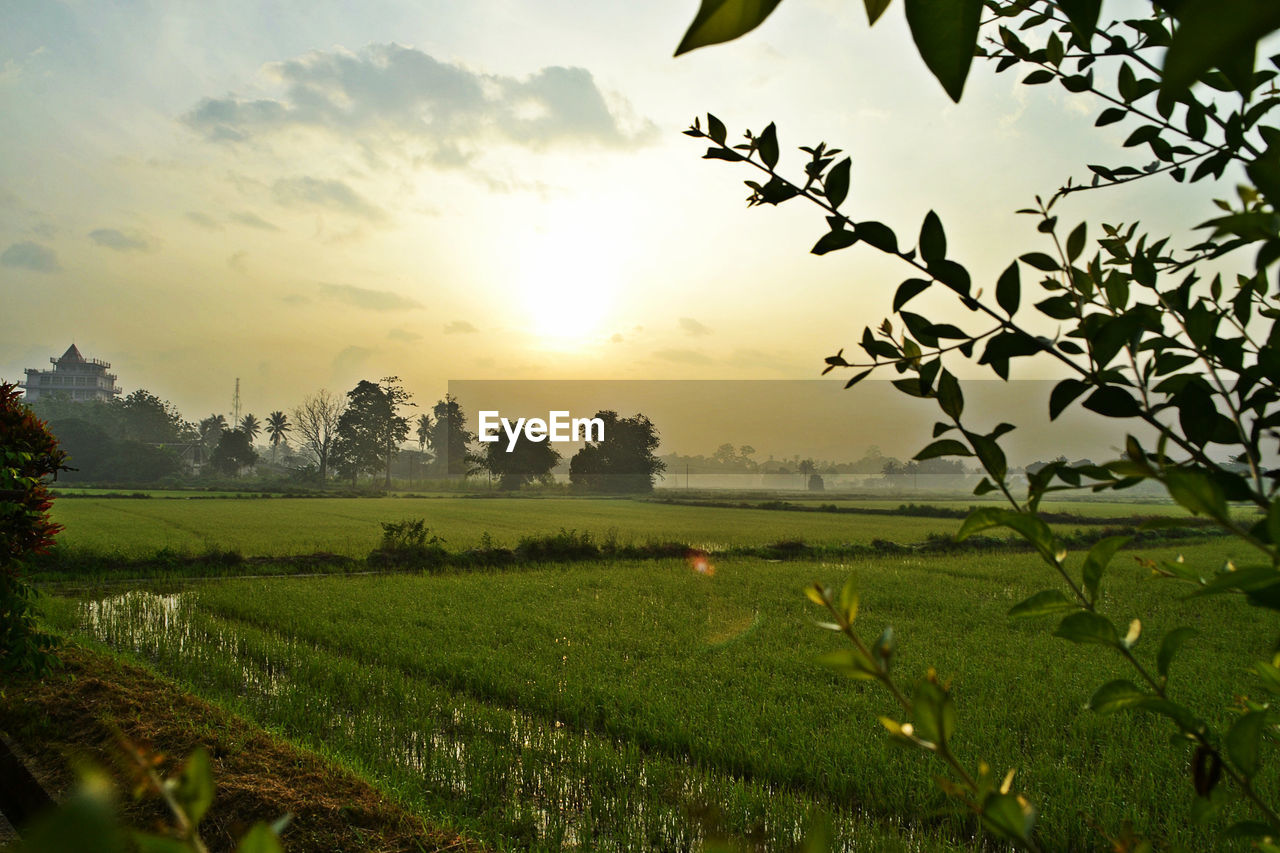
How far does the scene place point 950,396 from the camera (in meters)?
0.77

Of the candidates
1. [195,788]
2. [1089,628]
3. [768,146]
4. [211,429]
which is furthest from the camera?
[211,429]

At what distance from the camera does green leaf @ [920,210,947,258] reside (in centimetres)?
66

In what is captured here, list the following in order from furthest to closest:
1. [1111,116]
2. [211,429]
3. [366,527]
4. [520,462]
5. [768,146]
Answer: [211,429] < [520,462] < [366,527] < [1111,116] < [768,146]

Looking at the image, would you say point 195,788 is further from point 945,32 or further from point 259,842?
point 945,32

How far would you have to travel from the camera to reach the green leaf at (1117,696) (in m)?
0.67

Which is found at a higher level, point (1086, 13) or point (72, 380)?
point (72, 380)

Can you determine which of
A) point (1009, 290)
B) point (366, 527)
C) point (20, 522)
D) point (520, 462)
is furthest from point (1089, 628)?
point (520, 462)

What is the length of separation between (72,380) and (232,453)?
195ft

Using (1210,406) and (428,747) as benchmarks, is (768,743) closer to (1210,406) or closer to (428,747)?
(428,747)

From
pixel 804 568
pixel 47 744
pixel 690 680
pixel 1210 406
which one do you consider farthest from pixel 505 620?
pixel 1210 406

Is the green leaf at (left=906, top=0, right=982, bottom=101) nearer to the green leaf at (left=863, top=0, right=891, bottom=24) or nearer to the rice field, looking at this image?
the green leaf at (left=863, top=0, right=891, bottom=24)

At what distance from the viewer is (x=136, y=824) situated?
310 centimetres

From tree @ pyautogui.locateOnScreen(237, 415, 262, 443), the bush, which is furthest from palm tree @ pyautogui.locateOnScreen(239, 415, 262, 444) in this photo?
the bush

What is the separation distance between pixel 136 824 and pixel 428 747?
7.55ft
